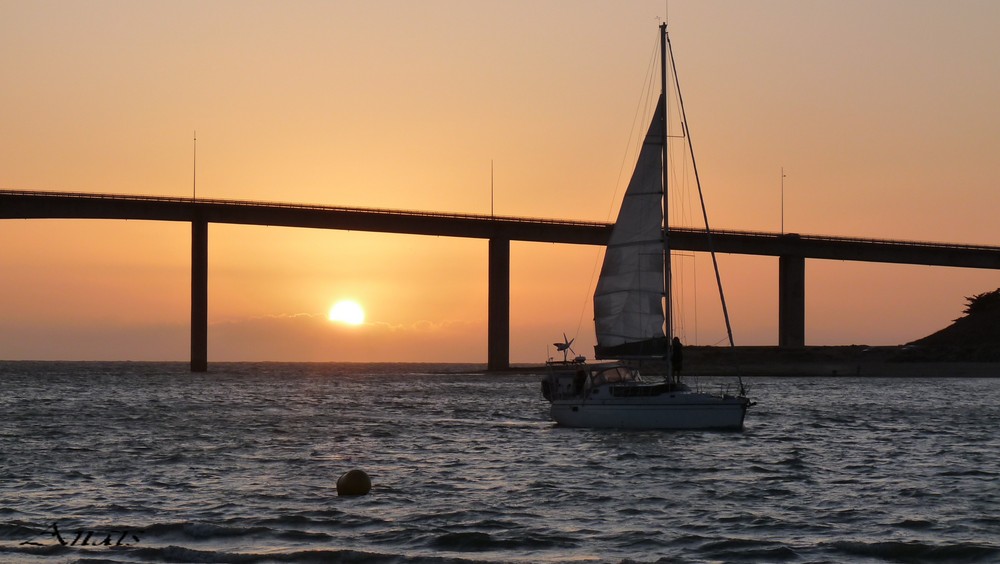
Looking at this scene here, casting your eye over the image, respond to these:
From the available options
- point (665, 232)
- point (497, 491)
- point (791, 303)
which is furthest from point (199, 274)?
point (497, 491)

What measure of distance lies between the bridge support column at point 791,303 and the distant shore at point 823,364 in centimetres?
186

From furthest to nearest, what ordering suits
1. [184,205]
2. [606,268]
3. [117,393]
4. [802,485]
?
[184,205]
[117,393]
[606,268]
[802,485]

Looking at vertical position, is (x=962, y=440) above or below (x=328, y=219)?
below

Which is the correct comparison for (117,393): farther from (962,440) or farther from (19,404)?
(962,440)

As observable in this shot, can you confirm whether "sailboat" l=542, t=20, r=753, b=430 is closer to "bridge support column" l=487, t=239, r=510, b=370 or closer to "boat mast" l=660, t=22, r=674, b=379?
"boat mast" l=660, t=22, r=674, b=379

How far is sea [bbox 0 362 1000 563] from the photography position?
20.1m

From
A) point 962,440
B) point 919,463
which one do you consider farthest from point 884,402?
point 919,463

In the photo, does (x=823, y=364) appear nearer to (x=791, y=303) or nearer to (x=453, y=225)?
(x=791, y=303)

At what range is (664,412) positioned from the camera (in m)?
40.5

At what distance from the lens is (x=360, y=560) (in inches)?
752

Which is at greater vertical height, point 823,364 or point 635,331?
point 635,331

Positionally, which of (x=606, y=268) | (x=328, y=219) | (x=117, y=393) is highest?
(x=328, y=219)

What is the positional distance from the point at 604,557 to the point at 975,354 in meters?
108

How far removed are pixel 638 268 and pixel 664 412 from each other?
5.24 m
